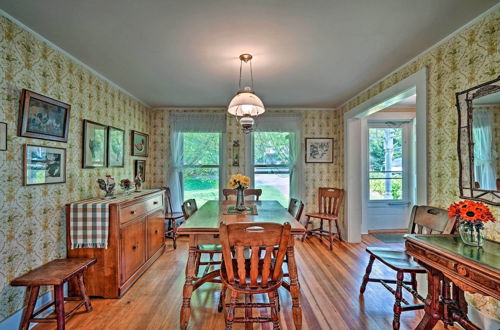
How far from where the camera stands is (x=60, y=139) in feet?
7.55

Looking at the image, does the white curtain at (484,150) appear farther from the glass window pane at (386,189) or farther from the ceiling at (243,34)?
the glass window pane at (386,189)

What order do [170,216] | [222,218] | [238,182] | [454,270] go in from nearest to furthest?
1. [454,270]
2. [222,218]
3. [238,182]
4. [170,216]

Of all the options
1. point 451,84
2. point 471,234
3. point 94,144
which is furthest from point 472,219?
point 94,144

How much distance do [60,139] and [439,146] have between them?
3.52 m

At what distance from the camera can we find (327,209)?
176 inches

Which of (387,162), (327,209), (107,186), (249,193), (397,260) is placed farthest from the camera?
(387,162)

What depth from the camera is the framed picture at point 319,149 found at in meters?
4.60

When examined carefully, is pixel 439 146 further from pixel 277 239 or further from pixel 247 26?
pixel 247 26

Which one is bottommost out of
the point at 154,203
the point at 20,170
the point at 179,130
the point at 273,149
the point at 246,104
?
the point at 154,203

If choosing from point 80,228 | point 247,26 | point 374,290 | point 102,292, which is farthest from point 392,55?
point 102,292

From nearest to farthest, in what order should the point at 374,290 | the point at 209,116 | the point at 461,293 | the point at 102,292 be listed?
1. the point at 461,293
2. the point at 102,292
3. the point at 374,290
4. the point at 209,116

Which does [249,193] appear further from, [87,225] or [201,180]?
[87,225]

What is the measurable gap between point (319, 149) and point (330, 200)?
3.25 ft

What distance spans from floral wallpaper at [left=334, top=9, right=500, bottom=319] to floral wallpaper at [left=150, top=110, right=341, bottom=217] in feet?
6.66
